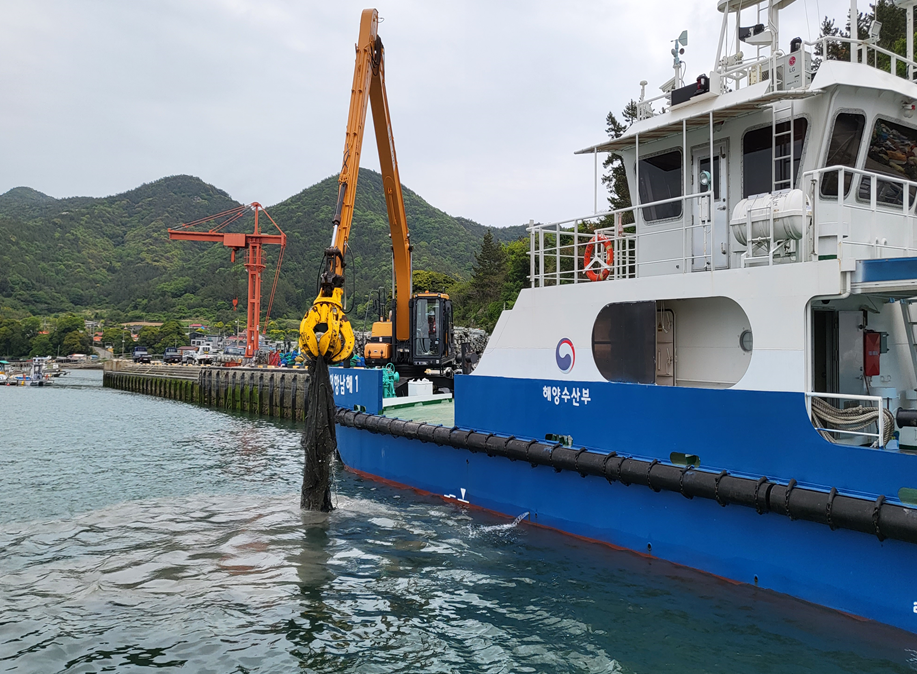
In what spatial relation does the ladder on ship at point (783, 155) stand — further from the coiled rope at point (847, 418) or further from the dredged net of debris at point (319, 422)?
the dredged net of debris at point (319, 422)

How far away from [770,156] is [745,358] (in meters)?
2.10

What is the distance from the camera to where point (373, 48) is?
11.5m

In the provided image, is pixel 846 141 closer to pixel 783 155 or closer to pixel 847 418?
pixel 783 155

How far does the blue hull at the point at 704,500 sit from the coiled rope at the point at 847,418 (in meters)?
0.37

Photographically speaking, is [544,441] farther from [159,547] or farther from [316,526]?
[159,547]

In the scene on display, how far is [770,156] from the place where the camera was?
634 centimetres

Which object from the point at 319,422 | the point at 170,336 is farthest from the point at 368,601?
the point at 170,336

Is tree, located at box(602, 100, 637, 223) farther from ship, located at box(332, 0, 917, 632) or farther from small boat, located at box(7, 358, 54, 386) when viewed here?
small boat, located at box(7, 358, 54, 386)

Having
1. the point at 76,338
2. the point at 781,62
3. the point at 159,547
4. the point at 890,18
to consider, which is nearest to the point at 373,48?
the point at 781,62

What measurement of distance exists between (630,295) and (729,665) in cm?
351

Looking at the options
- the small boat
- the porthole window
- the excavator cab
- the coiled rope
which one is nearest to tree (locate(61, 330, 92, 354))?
the small boat

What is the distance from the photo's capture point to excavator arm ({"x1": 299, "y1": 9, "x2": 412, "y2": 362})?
24.2 feet

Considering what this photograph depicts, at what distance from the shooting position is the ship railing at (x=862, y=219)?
5.41 meters

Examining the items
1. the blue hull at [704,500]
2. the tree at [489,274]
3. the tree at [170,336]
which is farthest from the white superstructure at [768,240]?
the tree at [170,336]
